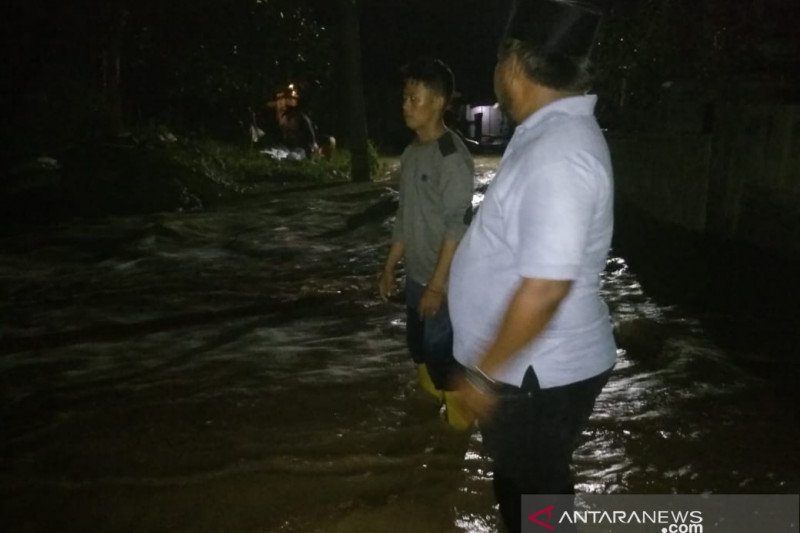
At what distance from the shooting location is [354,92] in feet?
53.7

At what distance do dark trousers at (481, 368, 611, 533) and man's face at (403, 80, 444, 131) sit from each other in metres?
1.97

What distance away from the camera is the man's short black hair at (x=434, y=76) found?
12.5ft

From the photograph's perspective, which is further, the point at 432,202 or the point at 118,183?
the point at 118,183

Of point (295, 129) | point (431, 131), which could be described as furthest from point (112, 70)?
point (431, 131)

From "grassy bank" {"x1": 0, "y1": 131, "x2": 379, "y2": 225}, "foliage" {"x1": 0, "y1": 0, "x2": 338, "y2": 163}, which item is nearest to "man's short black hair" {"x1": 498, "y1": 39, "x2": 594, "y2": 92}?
"grassy bank" {"x1": 0, "y1": 131, "x2": 379, "y2": 225}

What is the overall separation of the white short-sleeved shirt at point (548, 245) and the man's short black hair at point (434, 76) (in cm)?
178

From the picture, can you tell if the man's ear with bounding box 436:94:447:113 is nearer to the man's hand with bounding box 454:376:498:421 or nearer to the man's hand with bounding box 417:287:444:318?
the man's hand with bounding box 417:287:444:318

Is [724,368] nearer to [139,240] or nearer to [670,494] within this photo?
[670,494]

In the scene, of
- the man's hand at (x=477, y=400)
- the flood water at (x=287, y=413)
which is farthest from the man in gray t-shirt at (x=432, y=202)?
the man's hand at (x=477, y=400)

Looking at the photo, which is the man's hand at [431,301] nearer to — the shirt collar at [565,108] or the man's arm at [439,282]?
the man's arm at [439,282]

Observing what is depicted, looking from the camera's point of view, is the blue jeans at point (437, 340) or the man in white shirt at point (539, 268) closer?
the man in white shirt at point (539, 268)

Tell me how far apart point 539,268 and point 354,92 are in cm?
1500

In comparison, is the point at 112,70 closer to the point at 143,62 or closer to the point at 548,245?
the point at 143,62

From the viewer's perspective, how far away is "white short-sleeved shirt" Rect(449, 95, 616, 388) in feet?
6.05
